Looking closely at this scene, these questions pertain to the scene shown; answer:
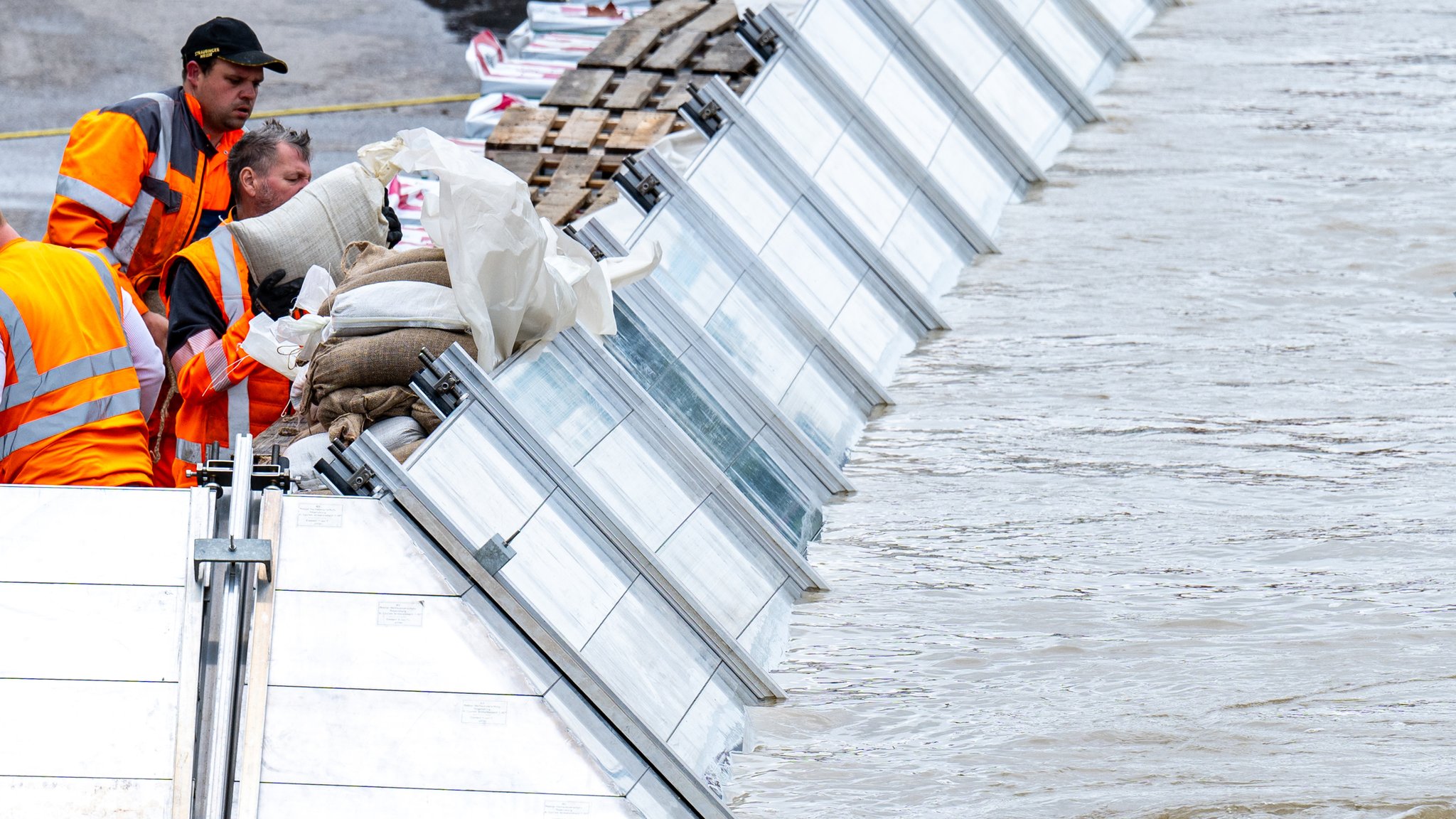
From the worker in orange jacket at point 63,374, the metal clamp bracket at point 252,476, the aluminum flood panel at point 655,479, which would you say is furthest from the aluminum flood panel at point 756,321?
the metal clamp bracket at point 252,476

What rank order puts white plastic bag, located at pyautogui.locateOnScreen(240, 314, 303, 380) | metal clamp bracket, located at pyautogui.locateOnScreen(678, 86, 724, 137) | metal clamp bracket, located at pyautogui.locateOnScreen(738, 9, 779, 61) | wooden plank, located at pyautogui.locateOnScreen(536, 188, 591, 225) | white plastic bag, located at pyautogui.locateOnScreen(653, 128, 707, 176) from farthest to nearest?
wooden plank, located at pyautogui.locateOnScreen(536, 188, 591, 225)
metal clamp bracket, located at pyautogui.locateOnScreen(738, 9, 779, 61)
white plastic bag, located at pyautogui.locateOnScreen(653, 128, 707, 176)
metal clamp bracket, located at pyautogui.locateOnScreen(678, 86, 724, 137)
white plastic bag, located at pyautogui.locateOnScreen(240, 314, 303, 380)

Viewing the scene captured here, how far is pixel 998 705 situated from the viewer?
4617 mm

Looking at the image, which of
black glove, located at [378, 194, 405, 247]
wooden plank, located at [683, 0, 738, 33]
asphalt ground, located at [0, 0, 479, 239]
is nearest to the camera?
black glove, located at [378, 194, 405, 247]

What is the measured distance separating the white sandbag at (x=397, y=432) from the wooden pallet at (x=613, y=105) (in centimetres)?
279

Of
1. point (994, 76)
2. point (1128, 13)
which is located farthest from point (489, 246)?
point (1128, 13)

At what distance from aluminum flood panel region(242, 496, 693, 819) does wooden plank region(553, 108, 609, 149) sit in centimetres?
441

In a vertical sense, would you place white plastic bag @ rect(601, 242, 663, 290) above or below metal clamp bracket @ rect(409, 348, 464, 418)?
below

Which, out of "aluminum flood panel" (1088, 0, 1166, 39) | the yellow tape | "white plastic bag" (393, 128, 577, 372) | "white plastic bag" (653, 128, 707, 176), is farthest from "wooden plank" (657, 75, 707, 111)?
"white plastic bag" (393, 128, 577, 372)

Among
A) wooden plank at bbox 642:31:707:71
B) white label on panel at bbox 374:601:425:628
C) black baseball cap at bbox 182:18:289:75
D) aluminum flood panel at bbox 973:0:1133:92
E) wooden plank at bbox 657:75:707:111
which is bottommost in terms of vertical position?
aluminum flood panel at bbox 973:0:1133:92

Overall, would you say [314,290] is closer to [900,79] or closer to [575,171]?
[575,171]

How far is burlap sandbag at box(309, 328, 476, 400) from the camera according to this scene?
4422mm

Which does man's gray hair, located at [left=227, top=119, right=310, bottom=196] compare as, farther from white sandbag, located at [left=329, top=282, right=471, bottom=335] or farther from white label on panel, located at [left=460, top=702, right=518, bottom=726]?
white label on panel, located at [left=460, top=702, right=518, bottom=726]

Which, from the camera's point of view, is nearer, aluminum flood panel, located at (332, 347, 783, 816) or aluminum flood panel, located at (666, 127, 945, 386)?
aluminum flood panel, located at (332, 347, 783, 816)

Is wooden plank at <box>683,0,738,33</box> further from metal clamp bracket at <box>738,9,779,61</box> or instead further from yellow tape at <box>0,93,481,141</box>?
metal clamp bracket at <box>738,9,779,61</box>
